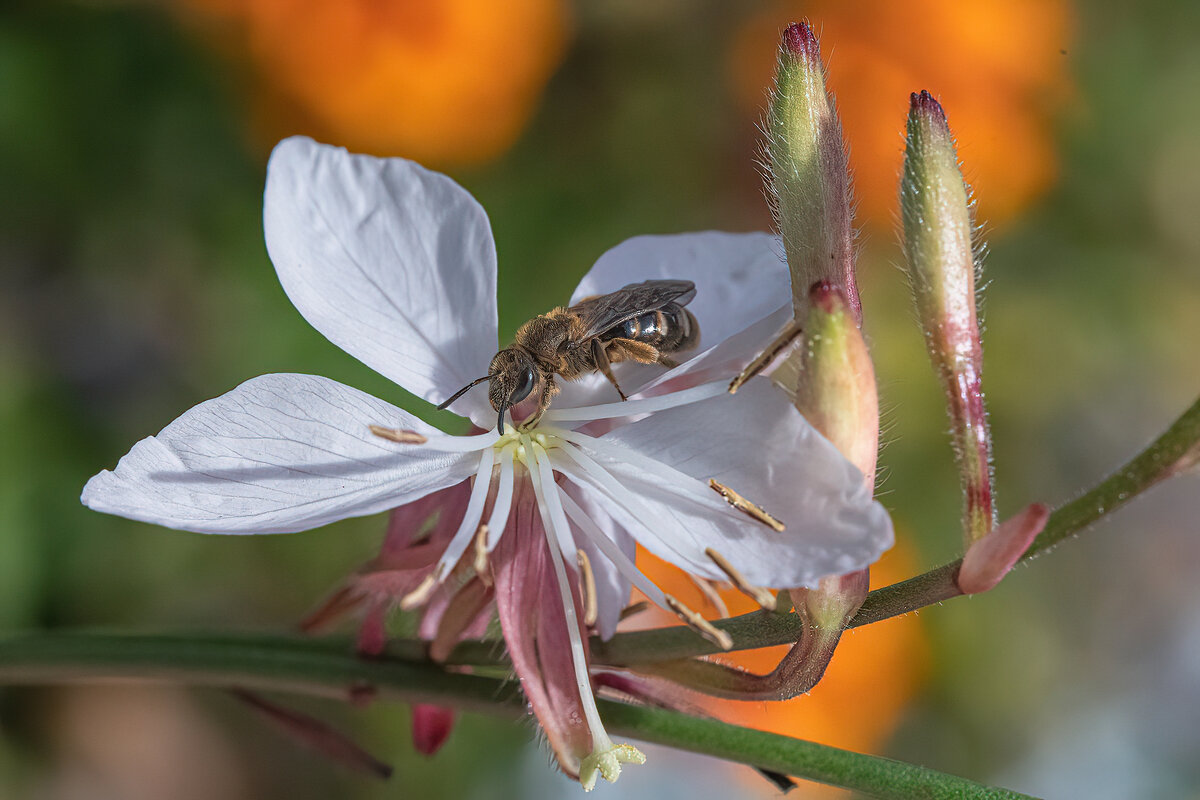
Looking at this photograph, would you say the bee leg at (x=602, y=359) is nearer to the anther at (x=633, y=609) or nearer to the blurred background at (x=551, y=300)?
the anther at (x=633, y=609)

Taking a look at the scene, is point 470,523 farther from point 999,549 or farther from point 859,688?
point 859,688

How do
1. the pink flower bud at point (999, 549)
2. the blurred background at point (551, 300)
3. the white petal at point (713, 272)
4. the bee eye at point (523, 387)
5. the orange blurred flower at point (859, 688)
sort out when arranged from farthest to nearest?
the blurred background at point (551, 300) < the orange blurred flower at point (859, 688) < the white petal at point (713, 272) < the bee eye at point (523, 387) < the pink flower bud at point (999, 549)

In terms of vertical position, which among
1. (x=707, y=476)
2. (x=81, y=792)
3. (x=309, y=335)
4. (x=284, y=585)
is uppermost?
(x=707, y=476)

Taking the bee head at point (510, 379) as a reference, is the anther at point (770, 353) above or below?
above

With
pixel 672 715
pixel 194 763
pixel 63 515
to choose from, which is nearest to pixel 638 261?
pixel 672 715

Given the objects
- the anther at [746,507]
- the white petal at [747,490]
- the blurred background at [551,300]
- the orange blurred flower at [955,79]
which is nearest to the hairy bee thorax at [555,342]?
the white petal at [747,490]

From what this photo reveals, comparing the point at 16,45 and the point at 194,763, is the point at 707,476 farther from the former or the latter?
the point at 16,45
